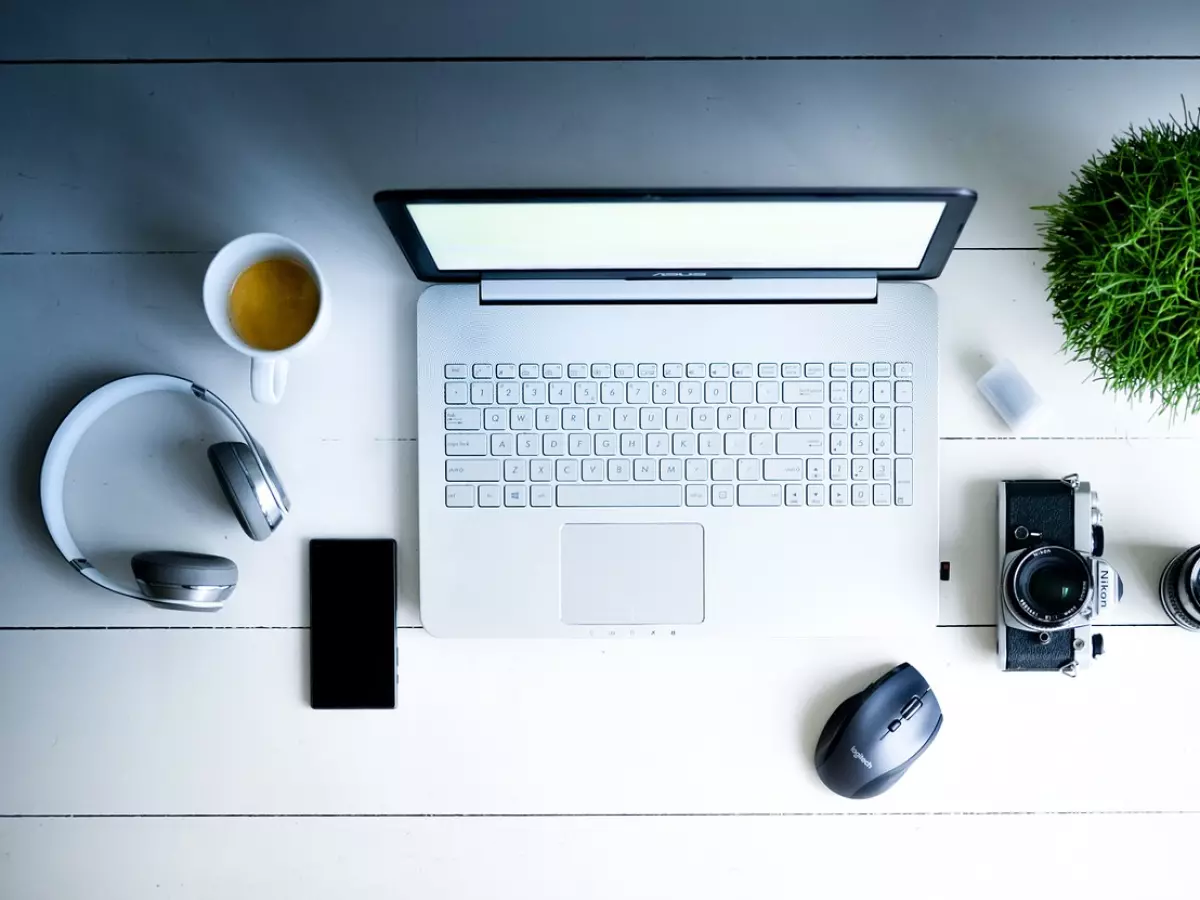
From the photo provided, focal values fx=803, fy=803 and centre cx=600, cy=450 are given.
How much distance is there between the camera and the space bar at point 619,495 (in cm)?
80

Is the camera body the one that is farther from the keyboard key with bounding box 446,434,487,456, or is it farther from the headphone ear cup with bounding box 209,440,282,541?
the headphone ear cup with bounding box 209,440,282,541

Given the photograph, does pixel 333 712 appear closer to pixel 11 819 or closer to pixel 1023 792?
pixel 11 819

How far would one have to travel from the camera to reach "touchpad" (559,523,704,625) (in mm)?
799

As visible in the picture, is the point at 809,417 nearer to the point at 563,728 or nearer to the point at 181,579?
the point at 563,728

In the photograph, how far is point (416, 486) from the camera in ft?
2.76

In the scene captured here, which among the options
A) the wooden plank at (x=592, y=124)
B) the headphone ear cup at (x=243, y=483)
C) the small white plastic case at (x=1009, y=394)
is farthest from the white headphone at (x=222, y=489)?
the small white plastic case at (x=1009, y=394)

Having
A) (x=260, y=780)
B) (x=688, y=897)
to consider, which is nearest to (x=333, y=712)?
(x=260, y=780)

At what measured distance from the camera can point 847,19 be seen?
82 centimetres

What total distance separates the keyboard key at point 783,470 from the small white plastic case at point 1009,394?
0.72ft

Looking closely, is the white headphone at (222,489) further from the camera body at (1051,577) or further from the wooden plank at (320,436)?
the camera body at (1051,577)

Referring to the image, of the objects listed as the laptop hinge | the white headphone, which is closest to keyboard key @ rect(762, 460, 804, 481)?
the laptop hinge

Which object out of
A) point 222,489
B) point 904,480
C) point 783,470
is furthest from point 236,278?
point 904,480

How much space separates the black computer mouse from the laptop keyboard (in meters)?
0.20

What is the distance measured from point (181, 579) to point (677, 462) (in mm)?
481
